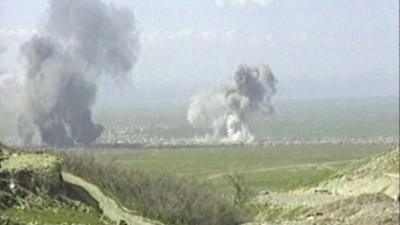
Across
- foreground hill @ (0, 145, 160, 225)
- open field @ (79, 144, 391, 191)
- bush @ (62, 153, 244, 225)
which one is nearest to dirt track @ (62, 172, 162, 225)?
foreground hill @ (0, 145, 160, 225)

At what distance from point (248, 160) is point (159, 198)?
3566 inches

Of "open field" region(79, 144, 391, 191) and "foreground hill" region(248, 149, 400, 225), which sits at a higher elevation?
"foreground hill" region(248, 149, 400, 225)

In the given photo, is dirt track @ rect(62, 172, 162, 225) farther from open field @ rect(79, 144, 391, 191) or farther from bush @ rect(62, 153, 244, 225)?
open field @ rect(79, 144, 391, 191)

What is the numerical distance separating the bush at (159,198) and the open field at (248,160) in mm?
41266

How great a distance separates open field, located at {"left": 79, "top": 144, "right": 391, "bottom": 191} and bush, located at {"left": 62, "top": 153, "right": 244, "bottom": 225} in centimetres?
4127

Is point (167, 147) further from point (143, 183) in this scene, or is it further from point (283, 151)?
point (143, 183)

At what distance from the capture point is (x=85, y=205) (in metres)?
37.8

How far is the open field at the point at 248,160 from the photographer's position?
109 metres

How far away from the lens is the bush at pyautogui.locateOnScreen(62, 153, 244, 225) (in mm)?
44031

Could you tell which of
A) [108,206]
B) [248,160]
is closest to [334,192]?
[108,206]

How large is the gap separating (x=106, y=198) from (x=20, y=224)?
11727 millimetres

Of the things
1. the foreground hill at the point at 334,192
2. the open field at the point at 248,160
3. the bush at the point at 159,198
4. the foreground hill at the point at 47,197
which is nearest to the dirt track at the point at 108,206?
the foreground hill at the point at 47,197

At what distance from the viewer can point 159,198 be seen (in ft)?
153

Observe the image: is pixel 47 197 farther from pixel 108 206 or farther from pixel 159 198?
pixel 159 198
